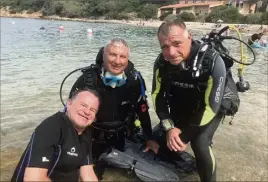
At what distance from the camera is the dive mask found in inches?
147

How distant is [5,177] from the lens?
13.8 ft

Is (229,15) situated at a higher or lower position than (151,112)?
higher

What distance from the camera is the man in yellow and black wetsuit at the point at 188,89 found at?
10.8 feet

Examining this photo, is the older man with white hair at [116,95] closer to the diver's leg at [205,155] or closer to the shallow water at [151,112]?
the diver's leg at [205,155]

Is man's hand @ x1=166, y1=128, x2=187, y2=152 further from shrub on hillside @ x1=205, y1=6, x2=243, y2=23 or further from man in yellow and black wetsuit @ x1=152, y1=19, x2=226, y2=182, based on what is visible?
shrub on hillside @ x1=205, y1=6, x2=243, y2=23

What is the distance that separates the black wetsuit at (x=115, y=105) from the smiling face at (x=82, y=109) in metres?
0.88

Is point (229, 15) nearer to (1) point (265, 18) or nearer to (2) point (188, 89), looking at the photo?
(1) point (265, 18)

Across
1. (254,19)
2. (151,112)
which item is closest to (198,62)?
(151,112)

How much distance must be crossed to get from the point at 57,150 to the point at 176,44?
5.22ft

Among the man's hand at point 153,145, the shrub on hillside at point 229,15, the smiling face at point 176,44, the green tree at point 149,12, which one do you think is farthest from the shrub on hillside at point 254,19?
the smiling face at point 176,44

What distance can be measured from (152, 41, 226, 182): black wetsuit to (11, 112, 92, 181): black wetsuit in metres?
1.21

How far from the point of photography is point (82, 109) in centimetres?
279

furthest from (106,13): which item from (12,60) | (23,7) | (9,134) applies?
(9,134)

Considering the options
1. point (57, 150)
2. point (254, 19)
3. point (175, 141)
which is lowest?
point (175, 141)
